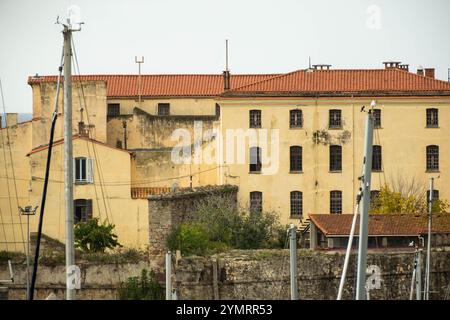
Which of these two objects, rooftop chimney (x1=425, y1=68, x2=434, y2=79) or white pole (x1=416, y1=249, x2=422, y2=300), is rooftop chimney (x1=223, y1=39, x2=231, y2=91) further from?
white pole (x1=416, y1=249, x2=422, y2=300)

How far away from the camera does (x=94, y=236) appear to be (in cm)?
4972

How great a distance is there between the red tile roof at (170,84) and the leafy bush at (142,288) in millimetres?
19442

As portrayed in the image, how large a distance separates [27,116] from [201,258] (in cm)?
2545

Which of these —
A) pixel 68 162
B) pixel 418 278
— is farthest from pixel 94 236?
pixel 68 162

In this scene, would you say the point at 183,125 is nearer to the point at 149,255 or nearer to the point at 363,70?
the point at 363,70

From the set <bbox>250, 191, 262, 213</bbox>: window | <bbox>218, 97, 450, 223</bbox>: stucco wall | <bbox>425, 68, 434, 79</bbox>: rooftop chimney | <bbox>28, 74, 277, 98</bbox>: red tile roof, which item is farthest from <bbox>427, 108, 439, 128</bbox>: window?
<bbox>28, 74, 277, 98</bbox>: red tile roof

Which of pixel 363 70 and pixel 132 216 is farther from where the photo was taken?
pixel 363 70

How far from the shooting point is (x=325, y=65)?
198ft

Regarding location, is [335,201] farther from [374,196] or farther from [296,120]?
[296,120]

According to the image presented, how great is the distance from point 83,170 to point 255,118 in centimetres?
583

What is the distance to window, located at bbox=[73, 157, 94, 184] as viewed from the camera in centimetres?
5394

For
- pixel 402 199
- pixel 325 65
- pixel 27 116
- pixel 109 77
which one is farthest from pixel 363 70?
pixel 27 116

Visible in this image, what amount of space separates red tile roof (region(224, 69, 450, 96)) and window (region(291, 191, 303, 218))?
3.22 meters

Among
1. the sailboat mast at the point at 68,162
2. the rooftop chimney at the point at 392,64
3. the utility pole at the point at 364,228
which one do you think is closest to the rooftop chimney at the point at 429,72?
the rooftop chimney at the point at 392,64
